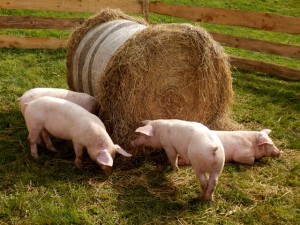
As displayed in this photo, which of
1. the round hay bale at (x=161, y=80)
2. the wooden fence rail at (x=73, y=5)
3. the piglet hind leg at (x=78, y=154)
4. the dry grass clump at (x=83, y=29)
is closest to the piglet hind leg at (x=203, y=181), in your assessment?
the round hay bale at (x=161, y=80)

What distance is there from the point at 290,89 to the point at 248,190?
4653mm

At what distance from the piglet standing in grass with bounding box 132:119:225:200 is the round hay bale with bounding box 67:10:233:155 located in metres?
0.38

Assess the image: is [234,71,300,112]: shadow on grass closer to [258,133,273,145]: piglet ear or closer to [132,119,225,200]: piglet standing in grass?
[258,133,273,145]: piglet ear

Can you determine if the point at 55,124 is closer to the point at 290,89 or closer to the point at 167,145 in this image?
the point at 167,145

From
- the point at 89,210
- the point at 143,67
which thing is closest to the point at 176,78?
the point at 143,67

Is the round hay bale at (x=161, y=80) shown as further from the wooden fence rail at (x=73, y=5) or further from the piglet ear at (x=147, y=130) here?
the wooden fence rail at (x=73, y=5)

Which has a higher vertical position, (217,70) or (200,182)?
(217,70)

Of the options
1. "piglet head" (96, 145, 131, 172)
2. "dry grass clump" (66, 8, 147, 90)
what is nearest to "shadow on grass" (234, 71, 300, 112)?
"dry grass clump" (66, 8, 147, 90)

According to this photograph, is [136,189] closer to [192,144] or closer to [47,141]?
[192,144]

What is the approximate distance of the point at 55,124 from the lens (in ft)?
16.9

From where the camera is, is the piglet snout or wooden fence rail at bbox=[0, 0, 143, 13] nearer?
the piglet snout

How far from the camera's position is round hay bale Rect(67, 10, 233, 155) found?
17.8ft

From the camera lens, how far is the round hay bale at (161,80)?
5.43 meters

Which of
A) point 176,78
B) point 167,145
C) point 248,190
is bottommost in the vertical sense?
point 248,190
